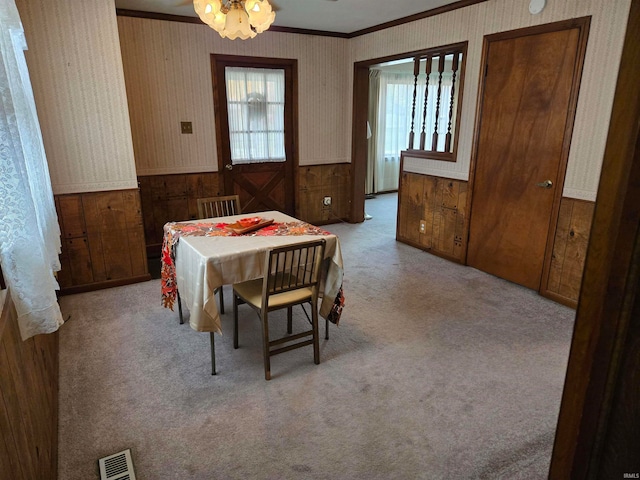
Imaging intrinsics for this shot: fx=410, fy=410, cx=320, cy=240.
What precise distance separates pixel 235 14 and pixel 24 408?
8.14 feet

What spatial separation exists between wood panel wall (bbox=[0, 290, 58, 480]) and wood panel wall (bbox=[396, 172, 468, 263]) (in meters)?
3.72

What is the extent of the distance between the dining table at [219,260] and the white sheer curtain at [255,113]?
89.6 inches

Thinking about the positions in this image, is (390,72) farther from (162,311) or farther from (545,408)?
(545,408)

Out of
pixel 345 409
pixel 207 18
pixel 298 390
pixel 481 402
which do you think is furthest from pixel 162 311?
pixel 481 402

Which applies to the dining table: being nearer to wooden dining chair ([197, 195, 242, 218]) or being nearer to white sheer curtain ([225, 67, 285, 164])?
wooden dining chair ([197, 195, 242, 218])

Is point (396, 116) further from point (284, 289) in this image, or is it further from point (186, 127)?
point (284, 289)

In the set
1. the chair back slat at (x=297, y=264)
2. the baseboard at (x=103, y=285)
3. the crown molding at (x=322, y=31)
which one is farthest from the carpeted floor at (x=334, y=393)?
the crown molding at (x=322, y=31)

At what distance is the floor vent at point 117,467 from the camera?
5.73 feet

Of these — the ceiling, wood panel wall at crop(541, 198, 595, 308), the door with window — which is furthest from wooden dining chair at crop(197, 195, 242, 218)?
wood panel wall at crop(541, 198, 595, 308)

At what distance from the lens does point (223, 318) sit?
3.18 metres

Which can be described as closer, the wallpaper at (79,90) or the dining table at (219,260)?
the dining table at (219,260)

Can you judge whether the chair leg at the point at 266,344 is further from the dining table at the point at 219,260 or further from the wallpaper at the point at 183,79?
the wallpaper at the point at 183,79

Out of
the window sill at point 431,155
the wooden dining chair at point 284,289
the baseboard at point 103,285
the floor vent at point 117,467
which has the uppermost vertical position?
the window sill at point 431,155

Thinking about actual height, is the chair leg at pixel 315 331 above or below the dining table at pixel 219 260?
below
